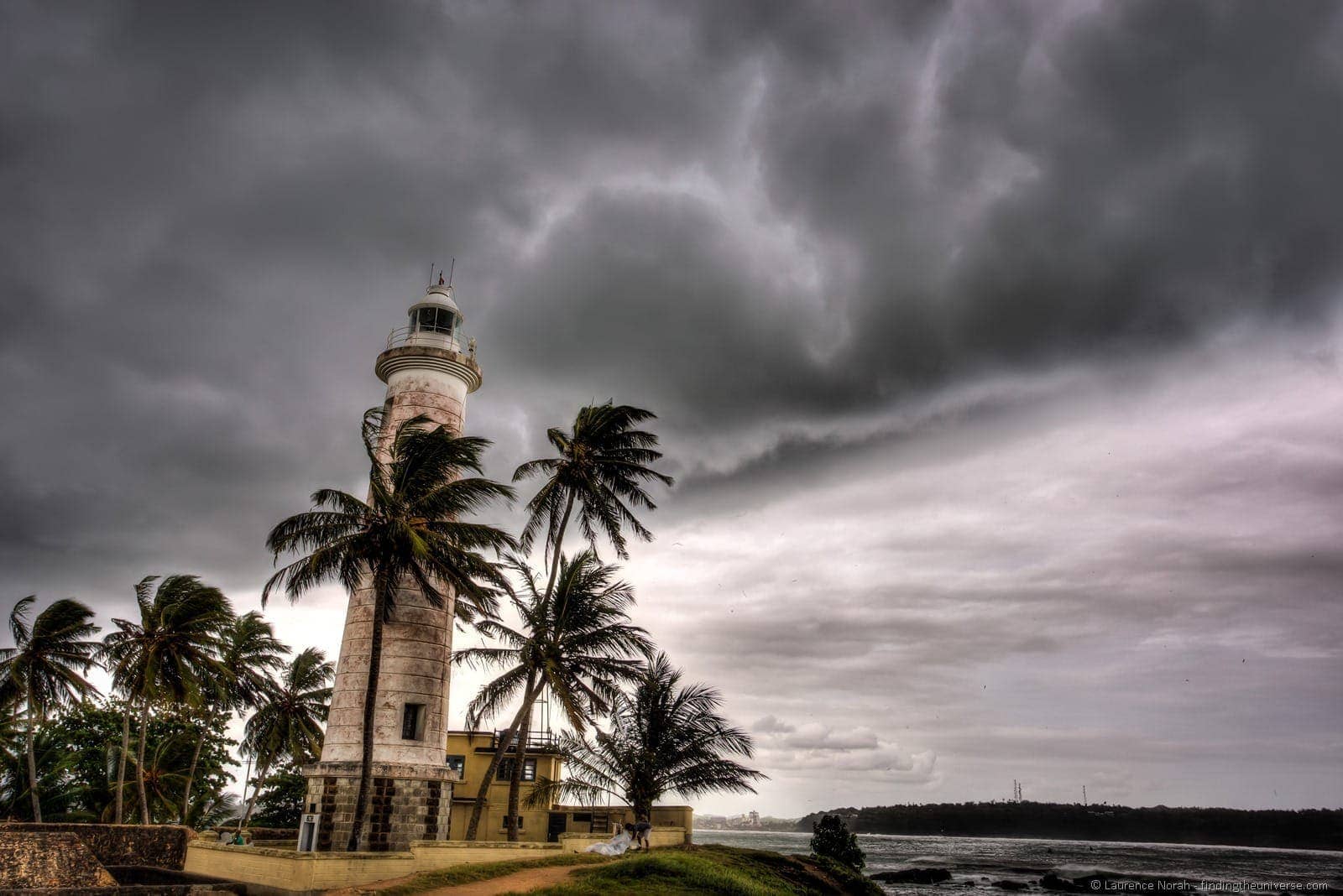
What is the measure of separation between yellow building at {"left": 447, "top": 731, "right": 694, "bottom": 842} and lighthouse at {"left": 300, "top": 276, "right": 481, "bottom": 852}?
9.99 m

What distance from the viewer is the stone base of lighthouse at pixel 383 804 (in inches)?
925

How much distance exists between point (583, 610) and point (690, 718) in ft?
16.4

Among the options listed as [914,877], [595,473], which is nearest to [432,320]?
[595,473]

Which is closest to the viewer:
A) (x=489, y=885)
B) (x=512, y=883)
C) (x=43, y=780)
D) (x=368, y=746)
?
(x=489, y=885)

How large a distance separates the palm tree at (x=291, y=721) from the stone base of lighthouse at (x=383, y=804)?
68.7 ft

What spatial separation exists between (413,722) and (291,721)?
22457 millimetres

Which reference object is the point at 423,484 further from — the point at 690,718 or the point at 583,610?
the point at 690,718

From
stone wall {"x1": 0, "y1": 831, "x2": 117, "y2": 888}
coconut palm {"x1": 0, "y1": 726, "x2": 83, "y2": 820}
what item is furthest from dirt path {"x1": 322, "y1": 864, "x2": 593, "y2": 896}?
→ coconut palm {"x1": 0, "y1": 726, "x2": 83, "y2": 820}

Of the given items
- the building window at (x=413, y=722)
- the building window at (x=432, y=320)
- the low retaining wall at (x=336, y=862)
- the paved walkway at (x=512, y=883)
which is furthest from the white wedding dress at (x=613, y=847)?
the building window at (x=432, y=320)

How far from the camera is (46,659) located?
34219 millimetres

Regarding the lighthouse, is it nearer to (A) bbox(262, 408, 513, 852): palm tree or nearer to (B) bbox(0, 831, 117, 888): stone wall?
(A) bbox(262, 408, 513, 852): palm tree

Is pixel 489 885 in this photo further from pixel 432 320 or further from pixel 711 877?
pixel 432 320

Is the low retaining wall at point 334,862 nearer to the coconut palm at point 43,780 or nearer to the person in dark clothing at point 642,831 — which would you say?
the person in dark clothing at point 642,831

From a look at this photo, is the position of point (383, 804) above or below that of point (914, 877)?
above
